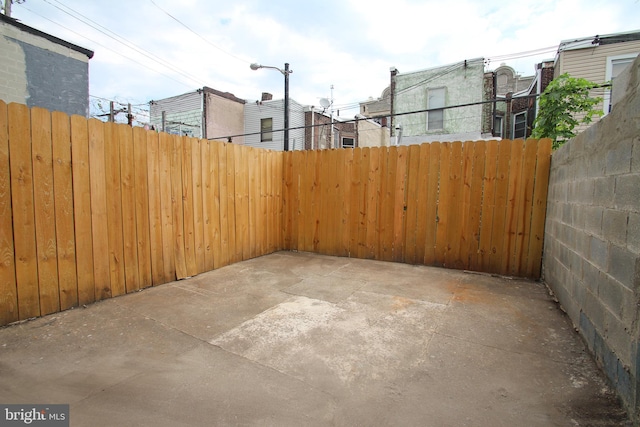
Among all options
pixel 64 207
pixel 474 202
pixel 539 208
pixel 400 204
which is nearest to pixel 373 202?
pixel 400 204

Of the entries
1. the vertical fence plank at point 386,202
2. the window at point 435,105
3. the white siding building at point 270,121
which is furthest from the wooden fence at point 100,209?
the white siding building at point 270,121

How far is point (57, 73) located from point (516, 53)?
16592 millimetres

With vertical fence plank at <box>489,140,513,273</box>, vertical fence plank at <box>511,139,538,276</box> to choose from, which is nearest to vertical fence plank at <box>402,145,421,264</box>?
vertical fence plank at <box>489,140,513,273</box>

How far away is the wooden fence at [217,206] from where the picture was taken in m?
2.78

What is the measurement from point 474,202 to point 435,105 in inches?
408

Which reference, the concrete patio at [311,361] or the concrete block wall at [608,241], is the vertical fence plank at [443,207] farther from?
the concrete block wall at [608,241]

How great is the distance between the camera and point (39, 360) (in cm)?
214

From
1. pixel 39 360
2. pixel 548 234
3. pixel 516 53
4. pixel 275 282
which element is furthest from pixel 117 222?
pixel 516 53

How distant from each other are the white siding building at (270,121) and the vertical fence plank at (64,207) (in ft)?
42.2

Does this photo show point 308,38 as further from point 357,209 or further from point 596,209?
point 596,209

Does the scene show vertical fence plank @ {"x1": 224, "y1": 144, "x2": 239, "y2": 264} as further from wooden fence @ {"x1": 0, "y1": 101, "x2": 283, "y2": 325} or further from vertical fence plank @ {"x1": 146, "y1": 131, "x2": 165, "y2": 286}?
vertical fence plank @ {"x1": 146, "y1": 131, "x2": 165, "y2": 286}

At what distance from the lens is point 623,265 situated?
1807 mm

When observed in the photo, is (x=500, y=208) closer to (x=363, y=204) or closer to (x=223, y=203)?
(x=363, y=204)

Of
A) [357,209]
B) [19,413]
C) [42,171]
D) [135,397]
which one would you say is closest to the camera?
[19,413]
